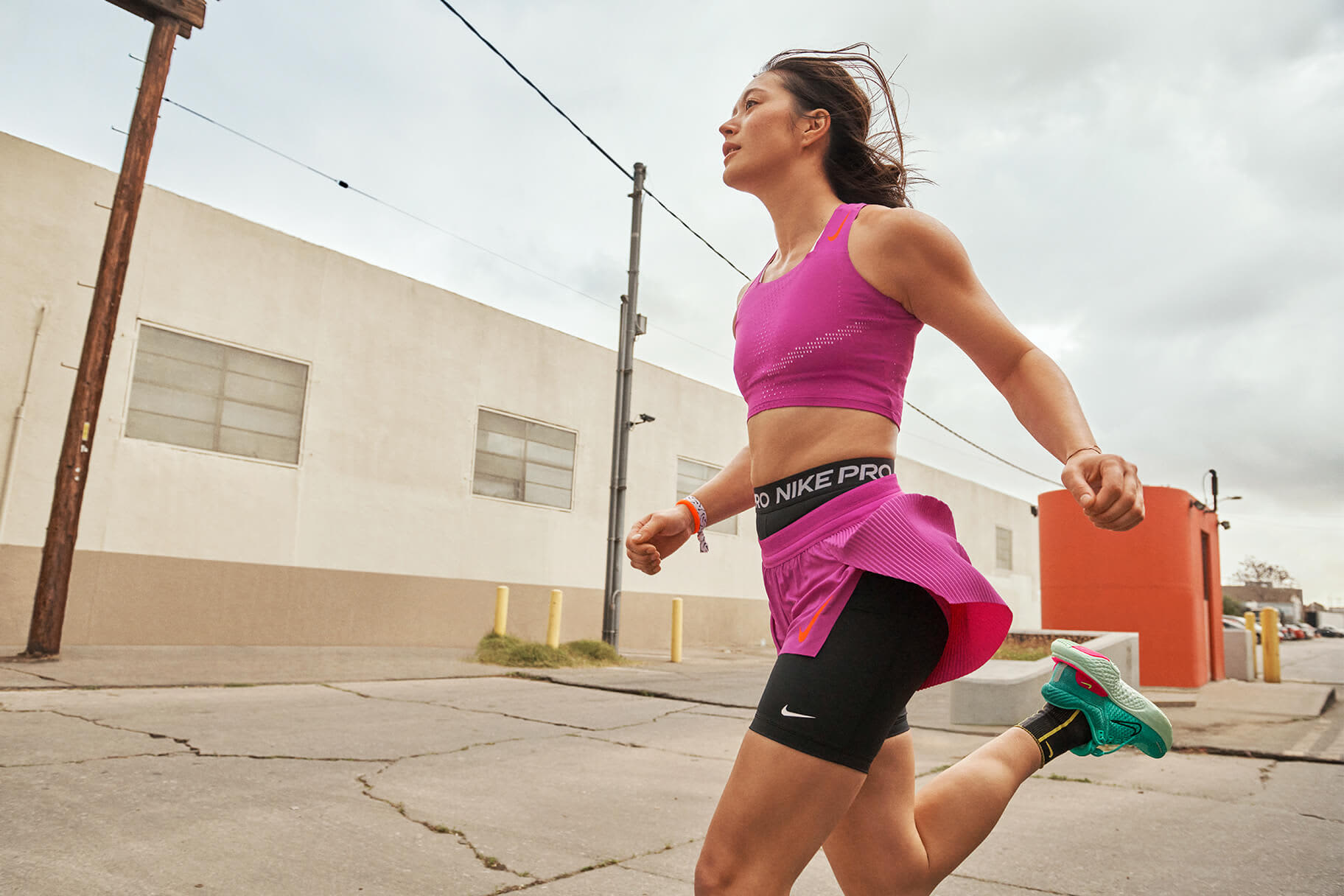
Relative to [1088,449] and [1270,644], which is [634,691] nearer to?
[1088,449]

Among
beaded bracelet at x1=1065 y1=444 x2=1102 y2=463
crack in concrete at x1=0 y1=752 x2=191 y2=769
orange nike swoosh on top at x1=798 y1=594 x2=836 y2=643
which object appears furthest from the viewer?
crack in concrete at x1=0 y1=752 x2=191 y2=769

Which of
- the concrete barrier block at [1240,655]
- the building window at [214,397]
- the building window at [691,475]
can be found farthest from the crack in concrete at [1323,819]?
the building window at [691,475]

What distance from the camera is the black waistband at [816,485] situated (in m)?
1.52

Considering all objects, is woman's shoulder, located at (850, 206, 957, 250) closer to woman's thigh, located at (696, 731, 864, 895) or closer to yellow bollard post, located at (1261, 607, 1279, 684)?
woman's thigh, located at (696, 731, 864, 895)

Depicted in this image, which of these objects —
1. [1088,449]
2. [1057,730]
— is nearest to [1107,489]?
[1088,449]

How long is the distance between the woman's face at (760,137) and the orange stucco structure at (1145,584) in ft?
34.5

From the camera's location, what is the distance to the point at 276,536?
11.4 m

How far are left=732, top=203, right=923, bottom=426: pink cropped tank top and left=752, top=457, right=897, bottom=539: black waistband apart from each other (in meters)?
0.10

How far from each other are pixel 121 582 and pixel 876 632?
1096cm

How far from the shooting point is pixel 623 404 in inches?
510

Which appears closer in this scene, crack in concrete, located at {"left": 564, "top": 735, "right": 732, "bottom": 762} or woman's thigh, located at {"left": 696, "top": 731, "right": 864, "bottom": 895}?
woman's thigh, located at {"left": 696, "top": 731, "right": 864, "bottom": 895}

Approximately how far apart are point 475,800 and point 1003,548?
31.2m

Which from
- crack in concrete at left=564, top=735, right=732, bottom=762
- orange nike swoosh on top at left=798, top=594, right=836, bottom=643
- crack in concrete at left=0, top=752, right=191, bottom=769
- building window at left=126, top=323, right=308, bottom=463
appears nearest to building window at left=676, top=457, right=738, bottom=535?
building window at left=126, top=323, right=308, bottom=463

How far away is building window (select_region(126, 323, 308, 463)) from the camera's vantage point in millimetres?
10430
